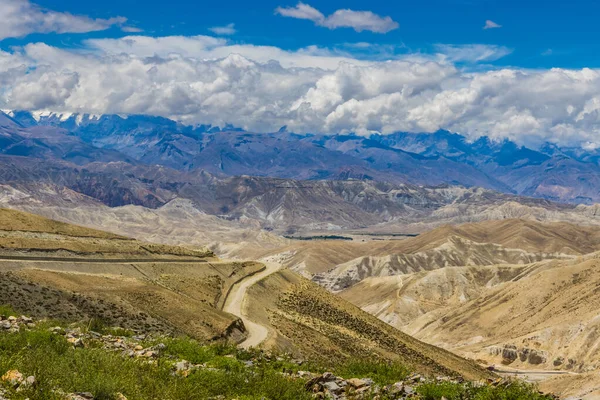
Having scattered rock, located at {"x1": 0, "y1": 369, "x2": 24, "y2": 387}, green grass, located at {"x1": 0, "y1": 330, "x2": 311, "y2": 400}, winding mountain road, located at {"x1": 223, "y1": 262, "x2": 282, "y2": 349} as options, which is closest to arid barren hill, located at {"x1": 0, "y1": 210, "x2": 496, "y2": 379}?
winding mountain road, located at {"x1": 223, "y1": 262, "x2": 282, "y2": 349}

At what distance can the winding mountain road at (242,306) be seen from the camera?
51.3 m

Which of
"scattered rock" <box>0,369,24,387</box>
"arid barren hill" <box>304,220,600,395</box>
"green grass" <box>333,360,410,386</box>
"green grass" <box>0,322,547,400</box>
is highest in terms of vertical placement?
"scattered rock" <box>0,369,24,387</box>

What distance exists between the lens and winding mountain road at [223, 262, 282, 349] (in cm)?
5131

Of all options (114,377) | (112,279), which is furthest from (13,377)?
(112,279)

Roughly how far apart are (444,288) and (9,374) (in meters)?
187

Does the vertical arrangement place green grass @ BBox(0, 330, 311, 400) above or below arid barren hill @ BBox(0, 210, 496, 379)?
above

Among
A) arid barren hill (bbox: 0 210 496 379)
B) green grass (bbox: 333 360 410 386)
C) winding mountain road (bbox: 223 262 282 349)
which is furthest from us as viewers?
winding mountain road (bbox: 223 262 282 349)

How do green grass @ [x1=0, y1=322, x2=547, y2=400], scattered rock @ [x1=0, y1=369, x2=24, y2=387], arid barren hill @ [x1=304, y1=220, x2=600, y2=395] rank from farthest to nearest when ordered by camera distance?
arid barren hill @ [x1=304, y1=220, x2=600, y2=395] < green grass @ [x1=0, y1=322, x2=547, y2=400] < scattered rock @ [x1=0, y1=369, x2=24, y2=387]

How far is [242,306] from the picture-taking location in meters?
67.2

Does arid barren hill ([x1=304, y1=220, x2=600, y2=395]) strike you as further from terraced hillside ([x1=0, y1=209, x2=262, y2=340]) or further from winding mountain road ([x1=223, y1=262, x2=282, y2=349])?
terraced hillside ([x1=0, y1=209, x2=262, y2=340])

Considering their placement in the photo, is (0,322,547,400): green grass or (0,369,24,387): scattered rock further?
(0,322,547,400): green grass

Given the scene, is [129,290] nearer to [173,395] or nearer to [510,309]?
[173,395]

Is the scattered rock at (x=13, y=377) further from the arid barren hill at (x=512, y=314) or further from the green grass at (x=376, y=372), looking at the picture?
the arid barren hill at (x=512, y=314)

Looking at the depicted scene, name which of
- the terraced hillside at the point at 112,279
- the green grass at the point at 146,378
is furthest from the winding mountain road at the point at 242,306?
the green grass at the point at 146,378
